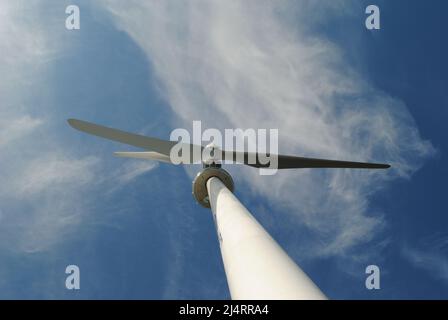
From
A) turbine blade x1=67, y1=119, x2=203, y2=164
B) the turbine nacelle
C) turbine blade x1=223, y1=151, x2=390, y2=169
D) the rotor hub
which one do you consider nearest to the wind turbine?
turbine blade x1=67, y1=119, x2=203, y2=164

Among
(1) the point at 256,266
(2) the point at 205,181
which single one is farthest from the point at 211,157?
(1) the point at 256,266

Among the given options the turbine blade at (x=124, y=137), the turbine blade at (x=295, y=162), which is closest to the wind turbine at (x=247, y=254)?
the turbine blade at (x=124, y=137)

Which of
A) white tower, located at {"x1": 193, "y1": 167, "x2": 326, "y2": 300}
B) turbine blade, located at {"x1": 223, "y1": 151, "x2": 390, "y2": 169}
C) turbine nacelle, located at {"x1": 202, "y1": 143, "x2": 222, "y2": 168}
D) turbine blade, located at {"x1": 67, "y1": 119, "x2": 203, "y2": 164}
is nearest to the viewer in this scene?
white tower, located at {"x1": 193, "y1": 167, "x2": 326, "y2": 300}

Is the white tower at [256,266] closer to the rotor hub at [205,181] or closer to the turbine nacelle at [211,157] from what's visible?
the rotor hub at [205,181]

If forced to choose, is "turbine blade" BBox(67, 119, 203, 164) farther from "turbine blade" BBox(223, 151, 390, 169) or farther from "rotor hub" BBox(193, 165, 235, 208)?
"turbine blade" BBox(223, 151, 390, 169)

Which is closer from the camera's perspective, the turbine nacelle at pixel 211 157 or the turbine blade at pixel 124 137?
the turbine blade at pixel 124 137
